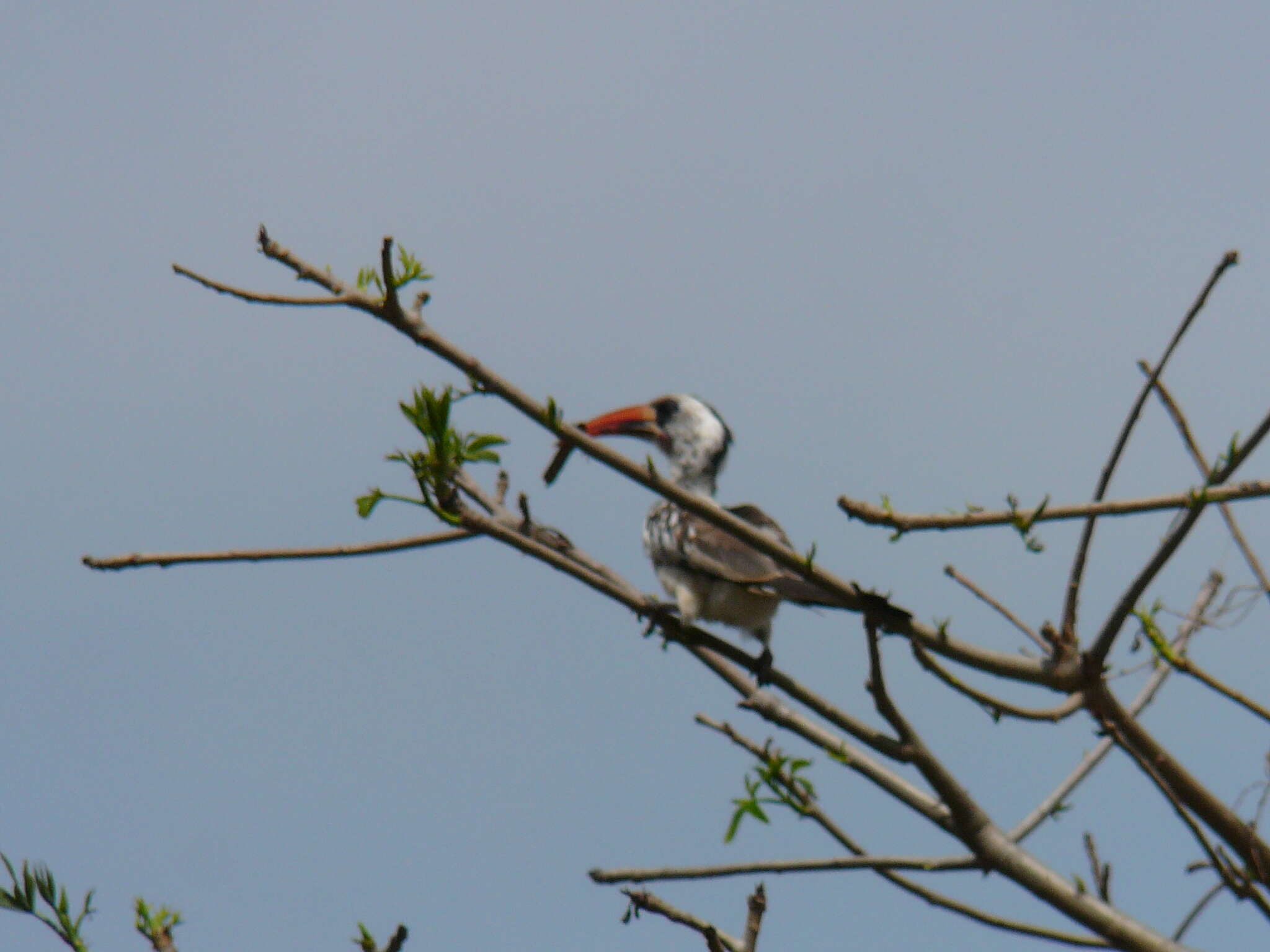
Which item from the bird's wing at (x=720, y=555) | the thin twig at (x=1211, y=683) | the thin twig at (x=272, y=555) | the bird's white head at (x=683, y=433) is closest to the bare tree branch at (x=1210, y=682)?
the thin twig at (x=1211, y=683)

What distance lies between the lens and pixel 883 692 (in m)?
2.48

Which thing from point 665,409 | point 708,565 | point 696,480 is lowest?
point 708,565

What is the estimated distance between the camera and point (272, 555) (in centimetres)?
280

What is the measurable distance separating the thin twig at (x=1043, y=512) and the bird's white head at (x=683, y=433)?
4459 millimetres

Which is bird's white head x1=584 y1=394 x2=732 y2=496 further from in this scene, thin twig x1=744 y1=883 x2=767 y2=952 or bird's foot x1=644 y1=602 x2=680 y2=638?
thin twig x1=744 y1=883 x2=767 y2=952

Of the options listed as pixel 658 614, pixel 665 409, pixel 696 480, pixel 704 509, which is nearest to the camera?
pixel 704 509

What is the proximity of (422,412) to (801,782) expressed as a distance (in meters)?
1.01

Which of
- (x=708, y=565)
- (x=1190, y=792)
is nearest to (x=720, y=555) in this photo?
(x=708, y=565)

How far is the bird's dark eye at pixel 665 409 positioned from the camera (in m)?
7.20

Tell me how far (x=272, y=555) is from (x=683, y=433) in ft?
14.4

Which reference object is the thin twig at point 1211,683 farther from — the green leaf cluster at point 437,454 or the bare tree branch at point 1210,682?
the green leaf cluster at point 437,454

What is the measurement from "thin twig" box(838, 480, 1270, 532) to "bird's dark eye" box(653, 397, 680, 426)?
4850 millimetres

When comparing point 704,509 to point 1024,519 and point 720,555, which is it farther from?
point 720,555

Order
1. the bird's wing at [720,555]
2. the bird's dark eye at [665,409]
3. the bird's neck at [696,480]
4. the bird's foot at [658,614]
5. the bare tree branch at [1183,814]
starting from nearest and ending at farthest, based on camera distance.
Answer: the bare tree branch at [1183,814] → the bird's foot at [658,614] → the bird's wing at [720,555] → the bird's neck at [696,480] → the bird's dark eye at [665,409]
